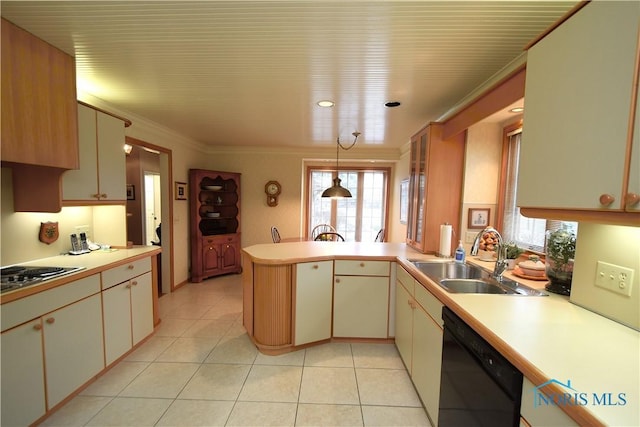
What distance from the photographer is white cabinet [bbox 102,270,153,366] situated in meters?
2.00

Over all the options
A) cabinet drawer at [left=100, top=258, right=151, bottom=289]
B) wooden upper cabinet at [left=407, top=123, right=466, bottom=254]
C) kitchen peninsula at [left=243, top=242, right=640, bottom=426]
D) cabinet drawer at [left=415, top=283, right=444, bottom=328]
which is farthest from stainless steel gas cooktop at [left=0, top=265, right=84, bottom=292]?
wooden upper cabinet at [left=407, top=123, right=466, bottom=254]

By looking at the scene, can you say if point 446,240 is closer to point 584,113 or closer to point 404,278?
point 404,278

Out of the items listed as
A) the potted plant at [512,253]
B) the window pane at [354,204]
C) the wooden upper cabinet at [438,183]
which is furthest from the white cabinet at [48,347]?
the window pane at [354,204]

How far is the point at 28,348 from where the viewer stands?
145cm

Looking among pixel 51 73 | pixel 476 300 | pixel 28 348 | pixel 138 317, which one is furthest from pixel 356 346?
pixel 51 73

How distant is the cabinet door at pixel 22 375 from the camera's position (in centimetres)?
135

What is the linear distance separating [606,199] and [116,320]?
298 centimetres

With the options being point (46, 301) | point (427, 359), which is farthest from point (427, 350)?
point (46, 301)

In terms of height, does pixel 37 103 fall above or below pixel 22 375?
above

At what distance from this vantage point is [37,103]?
1.56 meters

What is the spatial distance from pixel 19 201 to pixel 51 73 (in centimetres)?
95

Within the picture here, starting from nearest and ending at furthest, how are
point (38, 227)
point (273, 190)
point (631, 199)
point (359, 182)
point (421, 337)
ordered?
point (631, 199)
point (421, 337)
point (38, 227)
point (273, 190)
point (359, 182)

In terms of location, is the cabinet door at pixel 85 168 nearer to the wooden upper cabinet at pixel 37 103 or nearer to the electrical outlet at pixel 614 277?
the wooden upper cabinet at pixel 37 103

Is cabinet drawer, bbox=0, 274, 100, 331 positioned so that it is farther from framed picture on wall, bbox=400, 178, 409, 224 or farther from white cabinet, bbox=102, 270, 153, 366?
framed picture on wall, bbox=400, 178, 409, 224
